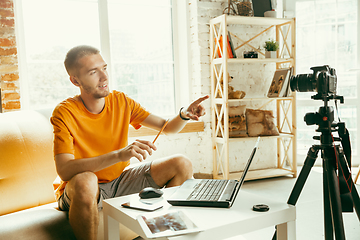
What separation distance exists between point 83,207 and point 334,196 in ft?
3.61

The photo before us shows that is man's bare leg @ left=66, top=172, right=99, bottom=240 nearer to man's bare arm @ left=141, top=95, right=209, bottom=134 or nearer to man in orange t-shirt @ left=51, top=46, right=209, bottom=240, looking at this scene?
man in orange t-shirt @ left=51, top=46, right=209, bottom=240

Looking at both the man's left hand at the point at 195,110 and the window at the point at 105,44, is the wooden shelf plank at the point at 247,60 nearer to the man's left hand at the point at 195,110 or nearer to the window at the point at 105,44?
the window at the point at 105,44

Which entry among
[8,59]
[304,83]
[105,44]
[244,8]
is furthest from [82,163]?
[244,8]

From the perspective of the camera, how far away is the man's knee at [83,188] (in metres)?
1.37

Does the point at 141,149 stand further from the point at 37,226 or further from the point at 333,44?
the point at 333,44

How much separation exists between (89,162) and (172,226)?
2.15ft

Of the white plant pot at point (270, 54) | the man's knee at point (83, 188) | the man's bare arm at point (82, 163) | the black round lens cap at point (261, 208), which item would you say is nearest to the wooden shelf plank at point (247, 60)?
the white plant pot at point (270, 54)

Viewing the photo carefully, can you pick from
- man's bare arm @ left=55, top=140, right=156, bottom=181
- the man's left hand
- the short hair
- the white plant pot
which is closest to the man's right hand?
man's bare arm @ left=55, top=140, right=156, bottom=181

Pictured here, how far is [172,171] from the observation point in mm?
1678

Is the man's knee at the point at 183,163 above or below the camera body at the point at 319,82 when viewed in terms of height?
below

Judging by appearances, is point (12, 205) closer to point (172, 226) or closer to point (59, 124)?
point (59, 124)

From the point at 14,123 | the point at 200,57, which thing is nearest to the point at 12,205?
the point at 14,123

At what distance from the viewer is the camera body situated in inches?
58.9

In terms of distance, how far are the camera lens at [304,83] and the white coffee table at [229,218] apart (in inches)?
26.5
